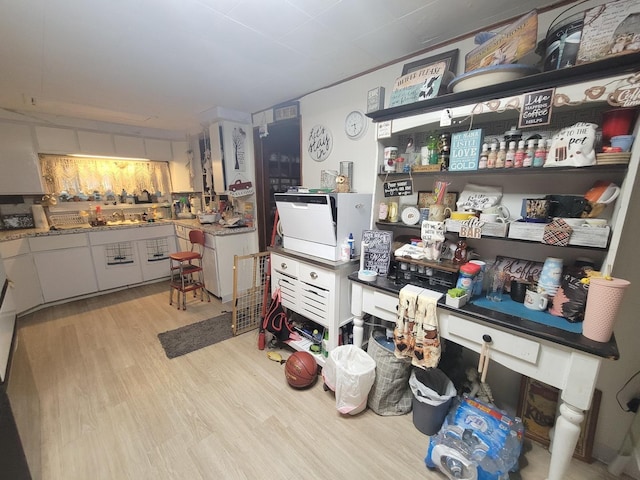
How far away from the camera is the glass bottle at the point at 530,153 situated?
1.15 meters

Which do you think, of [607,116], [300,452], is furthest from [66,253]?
[607,116]

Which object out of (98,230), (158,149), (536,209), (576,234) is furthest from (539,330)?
(158,149)

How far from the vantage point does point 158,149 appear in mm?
3809

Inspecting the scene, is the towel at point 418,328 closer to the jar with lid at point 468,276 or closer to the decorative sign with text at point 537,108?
the jar with lid at point 468,276

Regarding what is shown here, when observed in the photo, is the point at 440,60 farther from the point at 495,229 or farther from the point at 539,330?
the point at 539,330

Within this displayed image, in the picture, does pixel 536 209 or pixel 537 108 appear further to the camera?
pixel 536 209

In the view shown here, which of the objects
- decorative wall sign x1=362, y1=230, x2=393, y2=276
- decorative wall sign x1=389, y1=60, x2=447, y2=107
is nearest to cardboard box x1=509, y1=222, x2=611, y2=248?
decorative wall sign x1=362, y1=230, x2=393, y2=276

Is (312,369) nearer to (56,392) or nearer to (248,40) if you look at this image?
(56,392)

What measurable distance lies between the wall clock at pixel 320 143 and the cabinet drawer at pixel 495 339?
5.39ft

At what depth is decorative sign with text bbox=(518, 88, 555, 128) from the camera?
104 cm

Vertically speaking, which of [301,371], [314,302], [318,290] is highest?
[318,290]

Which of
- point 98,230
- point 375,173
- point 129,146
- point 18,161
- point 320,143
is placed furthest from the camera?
point 129,146

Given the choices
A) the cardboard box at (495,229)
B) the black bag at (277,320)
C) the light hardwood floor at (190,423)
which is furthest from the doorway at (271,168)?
the cardboard box at (495,229)

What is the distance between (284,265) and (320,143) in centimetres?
117
